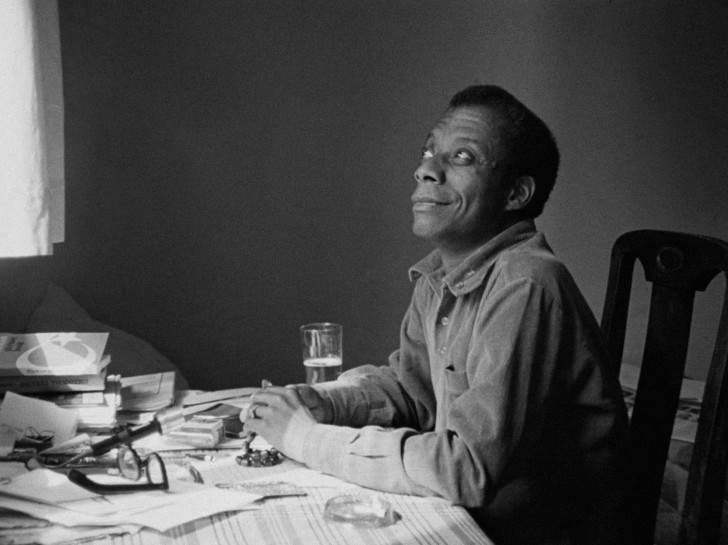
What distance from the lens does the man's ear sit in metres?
1.62

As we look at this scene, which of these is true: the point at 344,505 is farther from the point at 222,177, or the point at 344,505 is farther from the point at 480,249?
the point at 222,177

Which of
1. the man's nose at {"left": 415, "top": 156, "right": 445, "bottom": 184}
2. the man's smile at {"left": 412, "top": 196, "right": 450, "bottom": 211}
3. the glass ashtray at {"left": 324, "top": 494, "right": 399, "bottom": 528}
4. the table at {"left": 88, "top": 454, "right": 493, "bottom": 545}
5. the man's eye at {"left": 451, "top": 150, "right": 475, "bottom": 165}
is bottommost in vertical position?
the table at {"left": 88, "top": 454, "right": 493, "bottom": 545}

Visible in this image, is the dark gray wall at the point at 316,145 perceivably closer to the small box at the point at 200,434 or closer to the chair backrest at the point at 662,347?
the small box at the point at 200,434

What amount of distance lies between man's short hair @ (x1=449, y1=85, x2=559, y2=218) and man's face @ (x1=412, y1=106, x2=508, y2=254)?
0.06 feet

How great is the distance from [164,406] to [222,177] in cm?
199

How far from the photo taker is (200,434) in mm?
1434

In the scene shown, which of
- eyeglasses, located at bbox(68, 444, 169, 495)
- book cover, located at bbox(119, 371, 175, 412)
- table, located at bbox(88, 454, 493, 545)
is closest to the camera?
table, located at bbox(88, 454, 493, 545)

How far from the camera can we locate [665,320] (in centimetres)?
153

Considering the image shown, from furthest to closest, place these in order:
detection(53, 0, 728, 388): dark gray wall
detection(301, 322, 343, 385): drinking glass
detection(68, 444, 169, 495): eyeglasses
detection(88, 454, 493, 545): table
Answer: detection(53, 0, 728, 388): dark gray wall → detection(301, 322, 343, 385): drinking glass → detection(68, 444, 169, 495): eyeglasses → detection(88, 454, 493, 545): table

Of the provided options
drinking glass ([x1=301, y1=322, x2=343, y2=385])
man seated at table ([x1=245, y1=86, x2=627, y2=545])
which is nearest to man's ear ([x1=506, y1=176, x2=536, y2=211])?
man seated at table ([x1=245, y1=86, x2=627, y2=545])

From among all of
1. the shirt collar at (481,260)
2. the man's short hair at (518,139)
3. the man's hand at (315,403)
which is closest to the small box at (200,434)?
the man's hand at (315,403)

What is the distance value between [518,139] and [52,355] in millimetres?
936

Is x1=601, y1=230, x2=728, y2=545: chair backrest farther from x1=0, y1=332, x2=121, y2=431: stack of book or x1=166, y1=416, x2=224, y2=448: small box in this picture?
x1=0, y1=332, x2=121, y2=431: stack of book

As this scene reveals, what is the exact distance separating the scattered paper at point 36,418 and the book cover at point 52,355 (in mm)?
76
